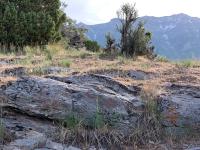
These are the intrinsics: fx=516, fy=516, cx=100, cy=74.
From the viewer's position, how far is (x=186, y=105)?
295 inches

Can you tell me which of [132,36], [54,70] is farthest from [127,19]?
[54,70]

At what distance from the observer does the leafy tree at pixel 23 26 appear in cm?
1684

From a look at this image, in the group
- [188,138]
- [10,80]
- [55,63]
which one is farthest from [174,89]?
[55,63]

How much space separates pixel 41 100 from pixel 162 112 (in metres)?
1.71

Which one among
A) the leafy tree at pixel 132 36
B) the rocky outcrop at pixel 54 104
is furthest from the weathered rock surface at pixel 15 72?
the leafy tree at pixel 132 36

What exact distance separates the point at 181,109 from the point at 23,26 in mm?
10598

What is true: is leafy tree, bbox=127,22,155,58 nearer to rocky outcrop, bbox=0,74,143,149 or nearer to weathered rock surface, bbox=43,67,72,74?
weathered rock surface, bbox=43,67,72,74

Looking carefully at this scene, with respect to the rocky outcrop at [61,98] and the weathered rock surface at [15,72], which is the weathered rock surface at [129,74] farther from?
the weathered rock surface at [15,72]

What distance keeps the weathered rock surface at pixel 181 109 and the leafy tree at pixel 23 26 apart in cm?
896

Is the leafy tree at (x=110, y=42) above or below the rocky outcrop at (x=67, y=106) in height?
above

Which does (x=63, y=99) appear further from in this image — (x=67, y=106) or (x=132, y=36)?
(x=132, y=36)

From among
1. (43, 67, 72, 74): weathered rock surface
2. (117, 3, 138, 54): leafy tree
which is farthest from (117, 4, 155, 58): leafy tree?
(43, 67, 72, 74): weathered rock surface

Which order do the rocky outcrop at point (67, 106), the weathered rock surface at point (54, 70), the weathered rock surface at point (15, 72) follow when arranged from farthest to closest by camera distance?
the weathered rock surface at point (54, 70) → the weathered rock surface at point (15, 72) → the rocky outcrop at point (67, 106)

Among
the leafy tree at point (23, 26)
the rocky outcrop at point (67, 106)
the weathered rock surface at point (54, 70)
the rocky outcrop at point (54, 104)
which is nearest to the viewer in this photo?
the rocky outcrop at point (67, 106)
